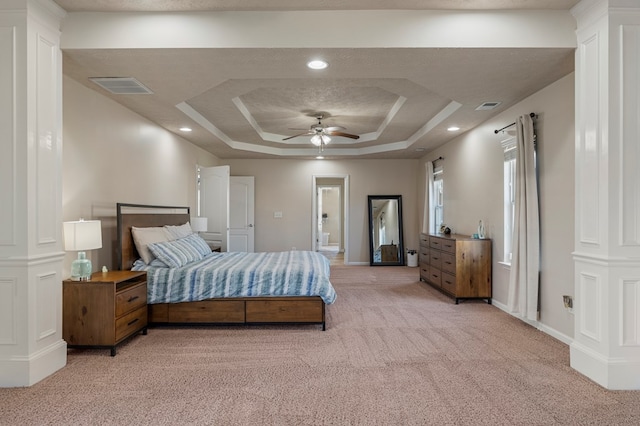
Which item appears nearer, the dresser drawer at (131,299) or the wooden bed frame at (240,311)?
the dresser drawer at (131,299)

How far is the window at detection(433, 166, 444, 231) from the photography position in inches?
274

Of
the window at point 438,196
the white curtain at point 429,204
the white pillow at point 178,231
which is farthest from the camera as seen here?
the white curtain at point 429,204

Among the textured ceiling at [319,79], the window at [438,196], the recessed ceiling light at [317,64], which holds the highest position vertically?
Result: the textured ceiling at [319,79]

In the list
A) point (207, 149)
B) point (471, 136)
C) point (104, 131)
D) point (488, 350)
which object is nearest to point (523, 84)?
point (471, 136)

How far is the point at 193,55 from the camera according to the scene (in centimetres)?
286

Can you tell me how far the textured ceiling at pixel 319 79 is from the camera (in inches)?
108

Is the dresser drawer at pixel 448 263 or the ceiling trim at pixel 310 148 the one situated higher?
the ceiling trim at pixel 310 148

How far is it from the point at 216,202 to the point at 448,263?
4105mm

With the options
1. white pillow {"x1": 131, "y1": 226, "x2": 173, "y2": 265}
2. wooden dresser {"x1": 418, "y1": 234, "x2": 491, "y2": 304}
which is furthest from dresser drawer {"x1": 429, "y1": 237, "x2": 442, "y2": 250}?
white pillow {"x1": 131, "y1": 226, "x2": 173, "y2": 265}

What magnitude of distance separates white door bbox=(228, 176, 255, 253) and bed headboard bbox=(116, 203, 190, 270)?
9.69ft

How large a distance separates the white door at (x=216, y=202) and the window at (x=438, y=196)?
4046 millimetres

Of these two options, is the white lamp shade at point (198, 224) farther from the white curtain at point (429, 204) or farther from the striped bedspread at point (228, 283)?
the white curtain at point (429, 204)

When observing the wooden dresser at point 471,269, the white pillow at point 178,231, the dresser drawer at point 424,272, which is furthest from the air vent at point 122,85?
the dresser drawer at point 424,272

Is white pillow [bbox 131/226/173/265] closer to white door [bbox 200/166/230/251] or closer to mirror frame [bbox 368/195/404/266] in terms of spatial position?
white door [bbox 200/166/230/251]
